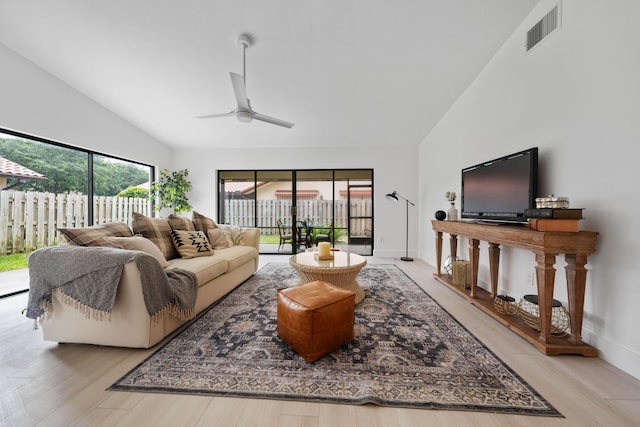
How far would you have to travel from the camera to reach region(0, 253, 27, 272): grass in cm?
285

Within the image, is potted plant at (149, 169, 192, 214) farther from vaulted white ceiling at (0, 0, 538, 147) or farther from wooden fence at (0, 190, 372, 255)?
vaulted white ceiling at (0, 0, 538, 147)

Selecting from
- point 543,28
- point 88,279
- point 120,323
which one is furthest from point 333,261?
point 543,28

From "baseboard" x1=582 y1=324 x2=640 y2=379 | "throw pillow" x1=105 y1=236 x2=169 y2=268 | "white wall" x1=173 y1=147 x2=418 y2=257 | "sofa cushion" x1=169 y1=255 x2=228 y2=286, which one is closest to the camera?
"baseboard" x1=582 y1=324 x2=640 y2=379

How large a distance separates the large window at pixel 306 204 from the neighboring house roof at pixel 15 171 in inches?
110

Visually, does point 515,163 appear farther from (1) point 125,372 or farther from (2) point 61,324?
(2) point 61,324

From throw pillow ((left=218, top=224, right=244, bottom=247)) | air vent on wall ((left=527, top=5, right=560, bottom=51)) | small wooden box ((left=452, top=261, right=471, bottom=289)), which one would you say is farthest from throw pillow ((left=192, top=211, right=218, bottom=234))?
air vent on wall ((left=527, top=5, right=560, bottom=51))

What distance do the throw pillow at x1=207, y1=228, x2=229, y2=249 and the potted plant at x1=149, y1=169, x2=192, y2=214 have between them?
81.6 inches

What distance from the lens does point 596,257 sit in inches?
65.1

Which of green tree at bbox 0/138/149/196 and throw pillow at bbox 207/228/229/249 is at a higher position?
green tree at bbox 0/138/149/196

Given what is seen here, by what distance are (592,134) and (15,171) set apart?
564 centimetres

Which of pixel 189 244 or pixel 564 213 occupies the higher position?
pixel 564 213

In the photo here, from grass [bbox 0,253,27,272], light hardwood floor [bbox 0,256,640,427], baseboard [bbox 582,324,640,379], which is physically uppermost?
grass [bbox 0,253,27,272]

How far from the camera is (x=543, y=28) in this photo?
207 centimetres

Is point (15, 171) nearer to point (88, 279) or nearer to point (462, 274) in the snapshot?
point (88, 279)
